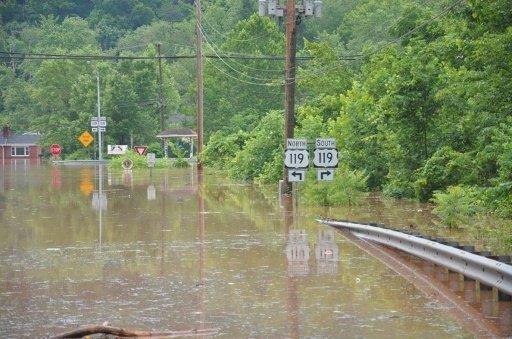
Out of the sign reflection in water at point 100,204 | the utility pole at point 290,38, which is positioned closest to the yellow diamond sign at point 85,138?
the sign reflection in water at point 100,204

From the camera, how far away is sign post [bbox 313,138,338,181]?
28.7 metres

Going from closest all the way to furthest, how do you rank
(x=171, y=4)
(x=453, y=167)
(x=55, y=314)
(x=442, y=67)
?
(x=55, y=314) < (x=453, y=167) < (x=442, y=67) < (x=171, y=4)

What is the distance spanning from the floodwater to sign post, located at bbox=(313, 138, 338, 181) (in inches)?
58.9

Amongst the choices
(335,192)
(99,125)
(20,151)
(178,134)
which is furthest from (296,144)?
(20,151)

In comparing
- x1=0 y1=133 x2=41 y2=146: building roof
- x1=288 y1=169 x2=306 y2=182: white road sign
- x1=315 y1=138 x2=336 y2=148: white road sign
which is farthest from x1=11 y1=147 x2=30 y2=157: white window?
x1=315 y1=138 x2=336 y2=148: white road sign

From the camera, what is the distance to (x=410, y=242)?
16.9 m

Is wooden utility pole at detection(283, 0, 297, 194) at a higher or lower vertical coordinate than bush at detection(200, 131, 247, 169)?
higher

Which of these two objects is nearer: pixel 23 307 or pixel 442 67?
pixel 23 307

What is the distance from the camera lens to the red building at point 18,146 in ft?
454

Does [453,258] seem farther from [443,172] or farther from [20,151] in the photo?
[20,151]

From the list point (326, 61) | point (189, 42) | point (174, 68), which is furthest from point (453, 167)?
point (189, 42)

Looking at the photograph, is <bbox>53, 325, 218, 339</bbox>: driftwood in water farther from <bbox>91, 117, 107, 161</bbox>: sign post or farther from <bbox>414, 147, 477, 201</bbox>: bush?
<bbox>91, 117, 107, 161</bbox>: sign post

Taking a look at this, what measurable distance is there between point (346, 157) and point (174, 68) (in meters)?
118

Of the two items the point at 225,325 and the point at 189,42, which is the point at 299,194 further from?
the point at 189,42
